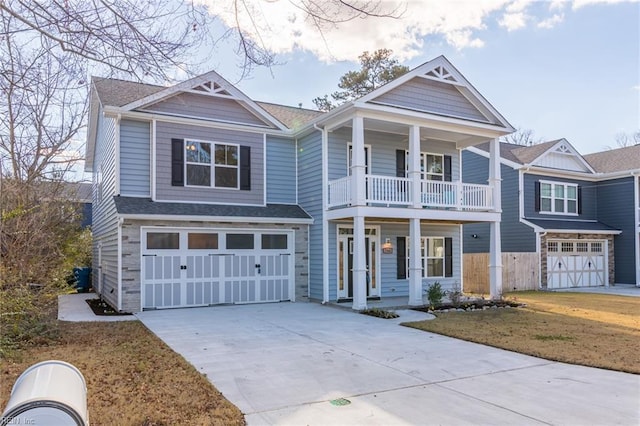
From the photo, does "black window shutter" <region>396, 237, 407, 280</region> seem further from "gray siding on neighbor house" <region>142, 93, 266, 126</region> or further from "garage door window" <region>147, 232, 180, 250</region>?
"garage door window" <region>147, 232, 180, 250</region>

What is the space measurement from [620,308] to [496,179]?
5038 mm

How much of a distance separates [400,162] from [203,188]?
6.49 m

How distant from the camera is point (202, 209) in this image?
13445 millimetres

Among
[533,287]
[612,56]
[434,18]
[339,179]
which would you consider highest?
[612,56]

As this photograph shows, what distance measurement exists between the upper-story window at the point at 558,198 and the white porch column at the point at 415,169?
10646 millimetres

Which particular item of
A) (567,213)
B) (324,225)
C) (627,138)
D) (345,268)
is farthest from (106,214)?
(627,138)

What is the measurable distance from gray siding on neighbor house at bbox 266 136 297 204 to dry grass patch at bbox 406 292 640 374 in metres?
6.37

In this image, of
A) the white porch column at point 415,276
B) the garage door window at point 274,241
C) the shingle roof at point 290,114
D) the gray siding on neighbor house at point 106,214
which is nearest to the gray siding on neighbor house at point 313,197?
the garage door window at point 274,241

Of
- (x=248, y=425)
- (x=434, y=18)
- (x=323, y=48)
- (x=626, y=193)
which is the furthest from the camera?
(x=626, y=193)

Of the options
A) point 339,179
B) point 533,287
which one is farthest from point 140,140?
point 533,287

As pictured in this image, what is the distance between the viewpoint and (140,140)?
13.3 meters

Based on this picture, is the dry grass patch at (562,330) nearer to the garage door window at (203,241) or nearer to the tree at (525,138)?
the garage door window at (203,241)

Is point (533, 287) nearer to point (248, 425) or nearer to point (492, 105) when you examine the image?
point (492, 105)

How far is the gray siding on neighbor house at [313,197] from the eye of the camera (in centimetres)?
1452
